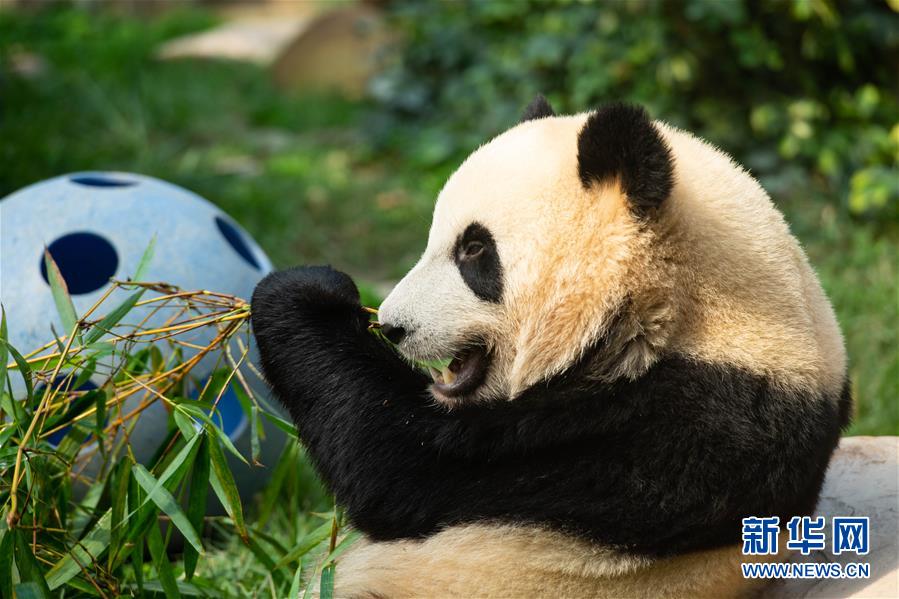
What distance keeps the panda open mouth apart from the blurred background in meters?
2.31

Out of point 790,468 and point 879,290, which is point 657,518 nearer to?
point 790,468

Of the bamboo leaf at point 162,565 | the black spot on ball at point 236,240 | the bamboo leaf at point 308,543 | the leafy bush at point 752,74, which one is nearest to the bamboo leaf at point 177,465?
the bamboo leaf at point 162,565

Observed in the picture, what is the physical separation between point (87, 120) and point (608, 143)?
22.3ft

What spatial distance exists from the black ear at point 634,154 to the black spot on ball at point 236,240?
5.72ft

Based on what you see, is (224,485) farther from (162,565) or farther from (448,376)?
(448,376)

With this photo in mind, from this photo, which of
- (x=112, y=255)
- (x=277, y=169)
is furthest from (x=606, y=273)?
(x=277, y=169)

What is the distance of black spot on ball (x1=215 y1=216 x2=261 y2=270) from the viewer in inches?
138

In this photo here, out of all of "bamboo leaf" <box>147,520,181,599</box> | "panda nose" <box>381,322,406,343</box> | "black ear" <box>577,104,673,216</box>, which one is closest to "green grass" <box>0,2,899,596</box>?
"bamboo leaf" <box>147,520,181,599</box>

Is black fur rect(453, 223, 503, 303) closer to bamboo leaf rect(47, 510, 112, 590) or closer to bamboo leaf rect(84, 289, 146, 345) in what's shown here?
bamboo leaf rect(84, 289, 146, 345)

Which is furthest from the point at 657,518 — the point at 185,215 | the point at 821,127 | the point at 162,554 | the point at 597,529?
the point at 821,127

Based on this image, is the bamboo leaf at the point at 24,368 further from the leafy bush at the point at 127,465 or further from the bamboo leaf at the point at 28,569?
the bamboo leaf at the point at 28,569

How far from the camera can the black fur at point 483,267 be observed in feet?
7.42

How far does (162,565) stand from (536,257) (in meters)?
1.19

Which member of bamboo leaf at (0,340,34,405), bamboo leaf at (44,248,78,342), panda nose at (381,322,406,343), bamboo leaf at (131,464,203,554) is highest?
bamboo leaf at (44,248,78,342)
